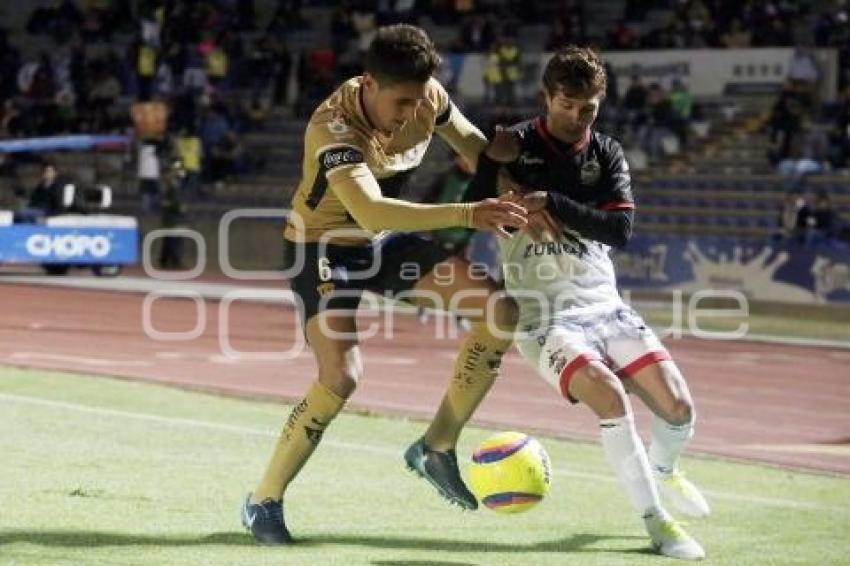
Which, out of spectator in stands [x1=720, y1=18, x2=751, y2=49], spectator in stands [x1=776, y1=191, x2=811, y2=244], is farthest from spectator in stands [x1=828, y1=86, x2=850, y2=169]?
spectator in stands [x1=720, y1=18, x2=751, y2=49]

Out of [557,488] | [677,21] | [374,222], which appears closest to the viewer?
[374,222]

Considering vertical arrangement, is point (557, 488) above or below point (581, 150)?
below

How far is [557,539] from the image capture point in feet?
28.1

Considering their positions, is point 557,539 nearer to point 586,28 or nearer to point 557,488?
point 557,488

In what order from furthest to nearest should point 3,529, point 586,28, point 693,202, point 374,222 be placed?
point 586,28 → point 693,202 → point 3,529 → point 374,222

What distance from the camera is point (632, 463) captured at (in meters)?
8.09

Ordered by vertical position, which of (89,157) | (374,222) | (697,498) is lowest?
(89,157)

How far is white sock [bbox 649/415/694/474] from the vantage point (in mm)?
8523

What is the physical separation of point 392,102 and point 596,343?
57.7 inches

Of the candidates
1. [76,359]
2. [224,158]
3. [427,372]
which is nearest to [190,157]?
[224,158]

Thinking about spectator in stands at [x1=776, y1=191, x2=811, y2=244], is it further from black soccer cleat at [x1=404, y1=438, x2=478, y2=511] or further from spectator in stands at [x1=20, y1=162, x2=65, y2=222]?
black soccer cleat at [x1=404, y1=438, x2=478, y2=511]

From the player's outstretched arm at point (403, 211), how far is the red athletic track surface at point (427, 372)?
192 inches

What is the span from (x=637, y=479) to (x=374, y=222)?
161 cm

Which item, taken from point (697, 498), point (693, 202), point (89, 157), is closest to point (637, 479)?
point (697, 498)
